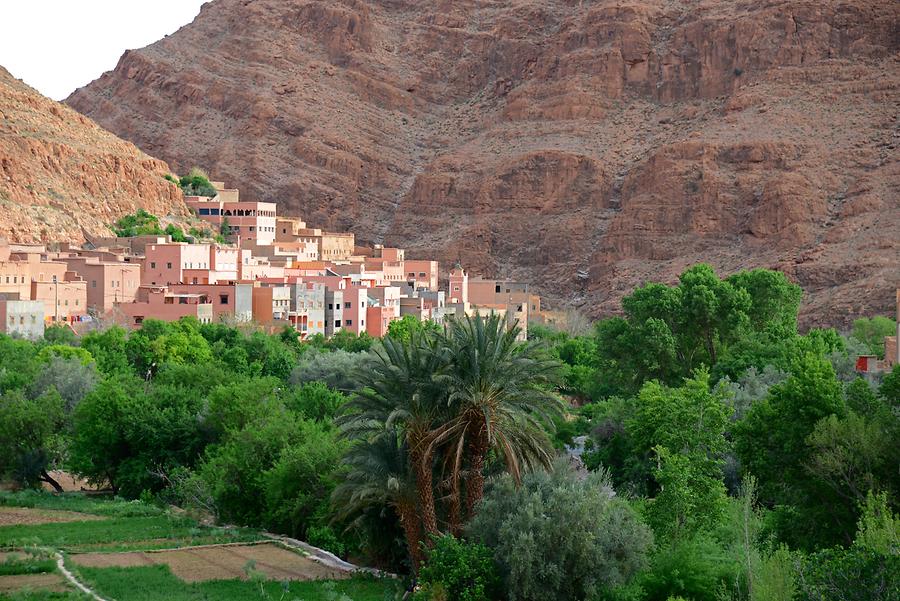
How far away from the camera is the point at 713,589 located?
23.5 m

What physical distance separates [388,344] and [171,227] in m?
61.9

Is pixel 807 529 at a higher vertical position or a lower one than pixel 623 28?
lower

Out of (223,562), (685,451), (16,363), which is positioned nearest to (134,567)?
(223,562)

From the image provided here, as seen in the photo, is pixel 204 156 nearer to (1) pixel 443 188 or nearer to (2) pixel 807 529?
(1) pixel 443 188

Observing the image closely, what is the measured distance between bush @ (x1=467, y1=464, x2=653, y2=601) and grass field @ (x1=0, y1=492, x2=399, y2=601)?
2.54 m

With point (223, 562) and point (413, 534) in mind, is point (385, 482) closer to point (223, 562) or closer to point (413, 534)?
point (413, 534)

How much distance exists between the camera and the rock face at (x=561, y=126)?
10819cm

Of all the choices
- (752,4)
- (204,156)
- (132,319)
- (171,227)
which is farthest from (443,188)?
(132,319)

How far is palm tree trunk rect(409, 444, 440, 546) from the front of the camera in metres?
26.1

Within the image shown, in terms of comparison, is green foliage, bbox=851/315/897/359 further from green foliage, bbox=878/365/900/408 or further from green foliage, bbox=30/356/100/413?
green foliage, bbox=878/365/900/408

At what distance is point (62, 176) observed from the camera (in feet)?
287

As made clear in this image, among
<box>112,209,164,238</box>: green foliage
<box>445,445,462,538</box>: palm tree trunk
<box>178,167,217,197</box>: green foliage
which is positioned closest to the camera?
<box>445,445,462,538</box>: palm tree trunk

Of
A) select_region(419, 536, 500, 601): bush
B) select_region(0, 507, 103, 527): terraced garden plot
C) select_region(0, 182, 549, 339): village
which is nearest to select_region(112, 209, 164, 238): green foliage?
select_region(0, 182, 549, 339): village

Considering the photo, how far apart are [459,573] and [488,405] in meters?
2.99
